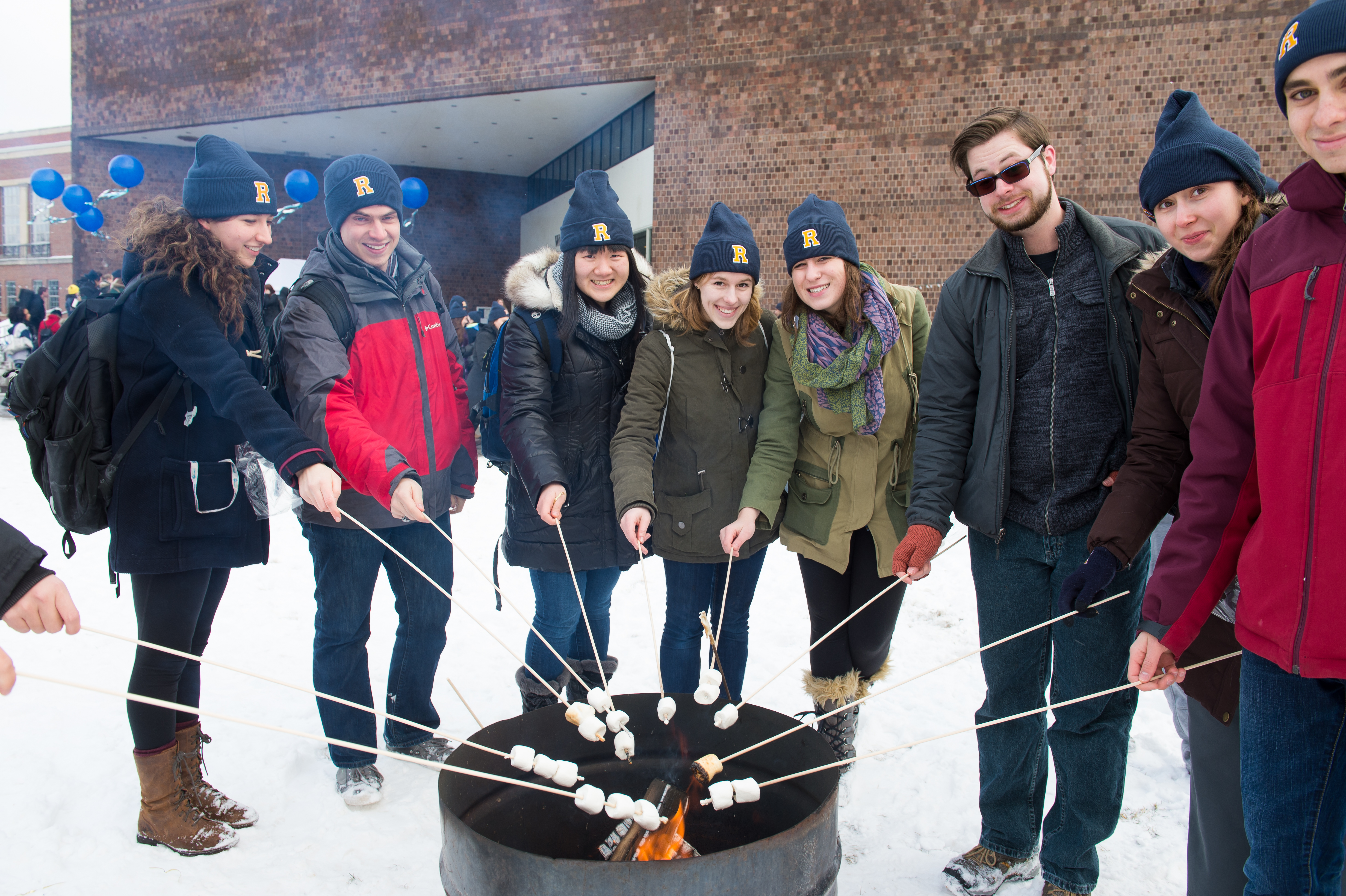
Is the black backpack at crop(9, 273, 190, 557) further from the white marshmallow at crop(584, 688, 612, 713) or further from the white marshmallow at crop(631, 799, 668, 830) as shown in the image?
the white marshmallow at crop(631, 799, 668, 830)

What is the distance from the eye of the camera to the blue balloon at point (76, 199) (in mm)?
14891

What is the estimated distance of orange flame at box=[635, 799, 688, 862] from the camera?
5.57ft

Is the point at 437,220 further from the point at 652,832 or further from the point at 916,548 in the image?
the point at 652,832

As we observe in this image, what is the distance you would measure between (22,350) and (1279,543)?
19.0 metres

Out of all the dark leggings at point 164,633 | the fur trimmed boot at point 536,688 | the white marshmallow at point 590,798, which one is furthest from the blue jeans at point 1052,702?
the dark leggings at point 164,633

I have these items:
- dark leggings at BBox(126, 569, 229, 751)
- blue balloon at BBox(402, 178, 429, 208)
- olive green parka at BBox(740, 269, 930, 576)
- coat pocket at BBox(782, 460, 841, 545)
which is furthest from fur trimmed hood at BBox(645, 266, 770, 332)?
blue balloon at BBox(402, 178, 429, 208)

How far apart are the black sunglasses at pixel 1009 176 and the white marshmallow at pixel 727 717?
1468mm

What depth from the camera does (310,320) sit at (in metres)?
2.58

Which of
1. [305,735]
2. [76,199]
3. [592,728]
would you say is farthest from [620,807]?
[76,199]

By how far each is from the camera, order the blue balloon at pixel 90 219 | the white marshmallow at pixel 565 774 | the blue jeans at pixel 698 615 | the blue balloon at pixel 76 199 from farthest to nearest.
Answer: the blue balloon at pixel 76 199
the blue balloon at pixel 90 219
the blue jeans at pixel 698 615
the white marshmallow at pixel 565 774

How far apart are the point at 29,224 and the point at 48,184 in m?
29.7

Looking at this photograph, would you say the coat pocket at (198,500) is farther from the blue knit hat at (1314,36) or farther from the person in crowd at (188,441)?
the blue knit hat at (1314,36)

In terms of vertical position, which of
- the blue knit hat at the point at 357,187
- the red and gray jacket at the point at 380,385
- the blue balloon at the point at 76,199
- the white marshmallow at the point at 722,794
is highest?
the blue balloon at the point at 76,199

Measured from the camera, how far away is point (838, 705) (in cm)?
286
